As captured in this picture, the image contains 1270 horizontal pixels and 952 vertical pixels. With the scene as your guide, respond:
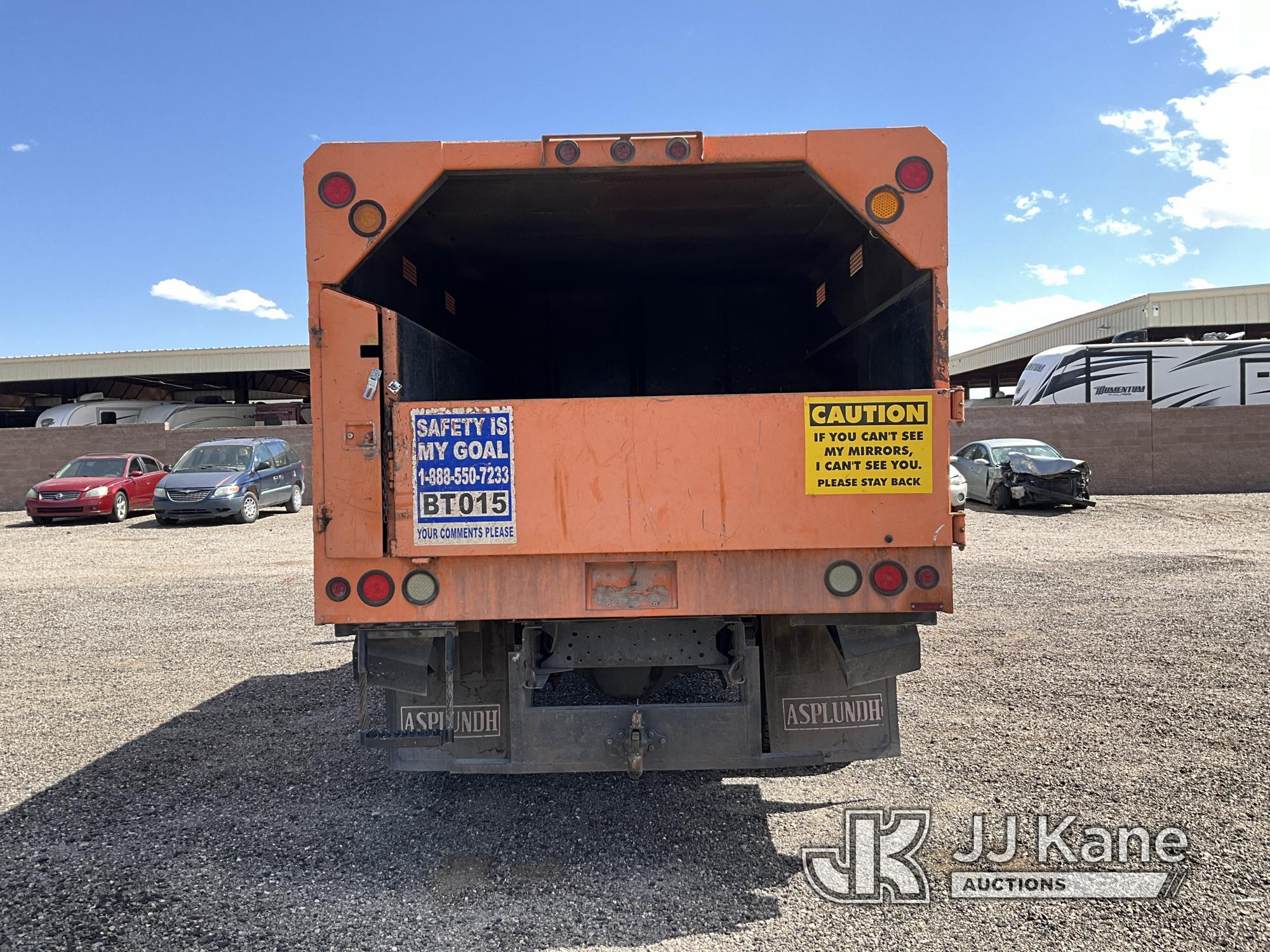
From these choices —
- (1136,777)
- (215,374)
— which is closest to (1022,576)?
(1136,777)

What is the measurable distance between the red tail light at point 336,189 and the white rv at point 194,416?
27.4 meters

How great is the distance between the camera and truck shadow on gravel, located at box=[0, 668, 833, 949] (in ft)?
9.73

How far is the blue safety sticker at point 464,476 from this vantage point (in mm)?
3207

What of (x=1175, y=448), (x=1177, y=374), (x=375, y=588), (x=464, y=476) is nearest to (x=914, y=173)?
(x=464, y=476)

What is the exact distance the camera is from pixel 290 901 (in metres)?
3.13

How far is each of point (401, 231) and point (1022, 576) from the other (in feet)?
27.9

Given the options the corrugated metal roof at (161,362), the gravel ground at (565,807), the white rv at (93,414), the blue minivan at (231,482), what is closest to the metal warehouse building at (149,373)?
the corrugated metal roof at (161,362)

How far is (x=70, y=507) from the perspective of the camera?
55.2 ft

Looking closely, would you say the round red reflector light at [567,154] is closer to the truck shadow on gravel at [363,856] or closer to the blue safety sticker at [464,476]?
the blue safety sticker at [464,476]

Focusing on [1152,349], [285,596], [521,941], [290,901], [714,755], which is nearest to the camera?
[521,941]

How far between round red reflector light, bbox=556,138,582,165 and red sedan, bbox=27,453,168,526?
647 inches

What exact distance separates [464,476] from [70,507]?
17.5 m

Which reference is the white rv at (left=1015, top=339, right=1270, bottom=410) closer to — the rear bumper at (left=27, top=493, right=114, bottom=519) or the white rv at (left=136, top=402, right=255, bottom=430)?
the rear bumper at (left=27, top=493, right=114, bottom=519)

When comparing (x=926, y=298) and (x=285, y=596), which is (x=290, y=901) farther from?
(x=285, y=596)
